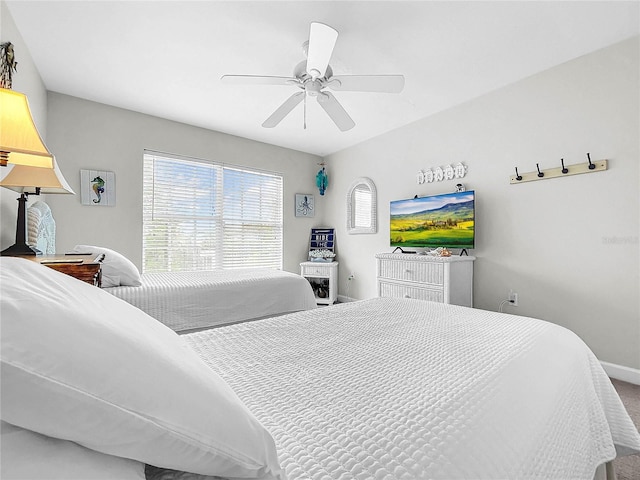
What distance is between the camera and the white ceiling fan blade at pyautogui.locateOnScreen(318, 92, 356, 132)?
2.42 m

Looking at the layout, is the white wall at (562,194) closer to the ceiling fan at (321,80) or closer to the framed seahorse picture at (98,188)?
the ceiling fan at (321,80)

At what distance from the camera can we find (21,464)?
14.3 inches

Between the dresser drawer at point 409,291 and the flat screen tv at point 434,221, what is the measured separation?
55 cm

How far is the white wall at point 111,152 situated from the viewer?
10.8ft

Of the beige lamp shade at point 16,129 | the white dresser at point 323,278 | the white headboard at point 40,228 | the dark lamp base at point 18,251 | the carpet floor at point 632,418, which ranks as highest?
the beige lamp shade at point 16,129

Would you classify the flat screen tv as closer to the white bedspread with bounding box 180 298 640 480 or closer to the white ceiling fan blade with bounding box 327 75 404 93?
the white ceiling fan blade with bounding box 327 75 404 93

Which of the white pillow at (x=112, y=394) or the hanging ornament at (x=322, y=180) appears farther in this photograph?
the hanging ornament at (x=322, y=180)

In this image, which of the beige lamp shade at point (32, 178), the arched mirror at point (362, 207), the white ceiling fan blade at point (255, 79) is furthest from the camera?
the arched mirror at point (362, 207)

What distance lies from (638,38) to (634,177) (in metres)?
1.03

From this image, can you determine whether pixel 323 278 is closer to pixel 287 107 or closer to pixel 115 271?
pixel 287 107

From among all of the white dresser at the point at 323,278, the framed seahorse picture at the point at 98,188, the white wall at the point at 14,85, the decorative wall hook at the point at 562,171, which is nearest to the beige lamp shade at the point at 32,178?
the white wall at the point at 14,85

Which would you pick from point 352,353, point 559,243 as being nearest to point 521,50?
point 559,243

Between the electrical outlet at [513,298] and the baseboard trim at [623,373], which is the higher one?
the electrical outlet at [513,298]

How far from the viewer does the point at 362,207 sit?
4.81 meters
